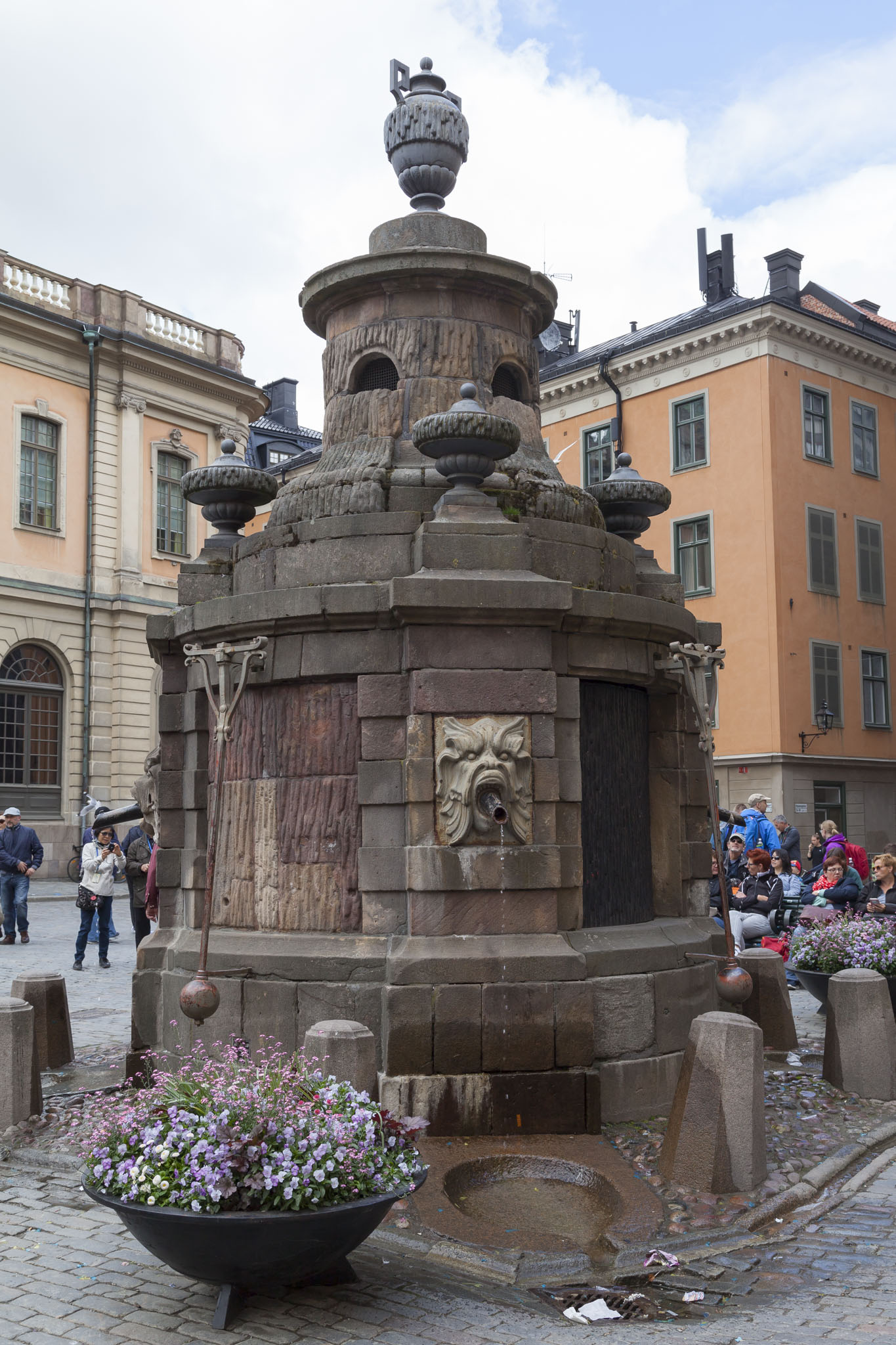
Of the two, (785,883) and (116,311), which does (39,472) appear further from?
(785,883)

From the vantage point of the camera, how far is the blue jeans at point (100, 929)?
16.2m

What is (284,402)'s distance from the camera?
54344 mm

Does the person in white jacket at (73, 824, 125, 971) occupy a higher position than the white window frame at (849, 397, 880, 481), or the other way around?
the white window frame at (849, 397, 880, 481)

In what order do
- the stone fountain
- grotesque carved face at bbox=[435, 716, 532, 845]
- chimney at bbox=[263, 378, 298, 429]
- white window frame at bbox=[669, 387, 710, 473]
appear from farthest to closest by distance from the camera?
chimney at bbox=[263, 378, 298, 429] → white window frame at bbox=[669, 387, 710, 473] → grotesque carved face at bbox=[435, 716, 532, 845] → the stone fountain

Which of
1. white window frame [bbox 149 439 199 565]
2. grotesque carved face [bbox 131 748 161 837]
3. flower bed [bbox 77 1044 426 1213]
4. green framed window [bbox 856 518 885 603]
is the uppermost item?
white window frame [bbox 149 439 199 565]

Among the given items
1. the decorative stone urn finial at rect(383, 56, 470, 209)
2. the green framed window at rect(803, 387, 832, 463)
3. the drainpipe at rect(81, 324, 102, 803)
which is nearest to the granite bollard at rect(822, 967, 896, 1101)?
the decorative stone urn finial at rect(383, 56, 470, 209)

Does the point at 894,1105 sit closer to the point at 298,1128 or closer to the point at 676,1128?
the point at 676,1128

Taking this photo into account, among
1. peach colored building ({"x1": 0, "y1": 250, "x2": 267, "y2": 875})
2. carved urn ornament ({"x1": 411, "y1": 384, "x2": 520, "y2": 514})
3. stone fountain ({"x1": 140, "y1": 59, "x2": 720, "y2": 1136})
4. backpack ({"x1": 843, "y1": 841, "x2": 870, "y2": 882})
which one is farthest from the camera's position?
peach colored building ({"x1": 0, "y1": 250, "x2": 267, "y2": 875})

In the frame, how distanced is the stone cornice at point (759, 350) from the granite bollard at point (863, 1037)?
24.6 metres

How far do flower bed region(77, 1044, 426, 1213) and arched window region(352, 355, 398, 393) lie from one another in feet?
19.1

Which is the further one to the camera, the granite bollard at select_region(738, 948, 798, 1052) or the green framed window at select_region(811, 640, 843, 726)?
the green framed window at select_region(811, 640, 843, 726)

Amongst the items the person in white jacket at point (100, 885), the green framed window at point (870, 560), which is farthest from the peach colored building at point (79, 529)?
the green framed window at point (870, 560)

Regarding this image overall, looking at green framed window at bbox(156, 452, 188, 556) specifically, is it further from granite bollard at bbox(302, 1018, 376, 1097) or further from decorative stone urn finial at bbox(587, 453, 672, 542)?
granite bollard at bbox(302, 1018, 376, 1097)

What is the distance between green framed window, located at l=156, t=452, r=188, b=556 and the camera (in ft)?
117
